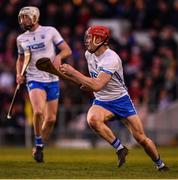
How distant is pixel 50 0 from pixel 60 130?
5224 mm

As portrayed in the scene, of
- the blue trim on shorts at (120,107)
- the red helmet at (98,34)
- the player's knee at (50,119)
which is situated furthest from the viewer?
the player's knee at (50,119)

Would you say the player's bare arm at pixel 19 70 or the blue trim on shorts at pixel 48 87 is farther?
the blue trim on shorts at pixel 48 87

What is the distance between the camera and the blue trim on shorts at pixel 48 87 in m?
16.7

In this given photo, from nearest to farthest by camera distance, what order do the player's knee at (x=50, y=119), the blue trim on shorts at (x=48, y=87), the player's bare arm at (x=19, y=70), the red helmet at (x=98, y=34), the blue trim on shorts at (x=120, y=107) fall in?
1. the red helmet at (x=98, y=34)
2. the blue trim on shorts at (x=120, y=107)
3. the player's bare arm at (x=19, y=70)
4. the blue trim on shorts at (x=48, y=87)
5. the player's knee at (x=50, y=119)

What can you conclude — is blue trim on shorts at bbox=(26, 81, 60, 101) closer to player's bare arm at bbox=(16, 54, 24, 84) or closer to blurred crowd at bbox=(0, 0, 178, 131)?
player's bare arm at bbox=(16, 54, 24, 84)

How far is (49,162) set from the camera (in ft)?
53.3

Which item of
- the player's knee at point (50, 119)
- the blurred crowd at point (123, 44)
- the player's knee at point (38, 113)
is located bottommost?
the blurred crowd at point (123, 44)

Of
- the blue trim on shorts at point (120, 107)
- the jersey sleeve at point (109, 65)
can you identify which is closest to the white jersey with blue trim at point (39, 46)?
the blue trim on shorts at point (120, 107)

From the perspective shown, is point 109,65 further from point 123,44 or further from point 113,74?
point 123,44

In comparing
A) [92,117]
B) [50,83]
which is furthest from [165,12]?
[92,117]

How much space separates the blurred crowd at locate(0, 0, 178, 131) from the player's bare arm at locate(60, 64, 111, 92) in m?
11.7

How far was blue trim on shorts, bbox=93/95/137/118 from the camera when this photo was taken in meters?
14.2

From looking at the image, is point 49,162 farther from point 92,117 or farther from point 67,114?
point 67,114

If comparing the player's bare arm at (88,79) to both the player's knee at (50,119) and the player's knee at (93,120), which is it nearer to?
the player's knee at (93,120)
